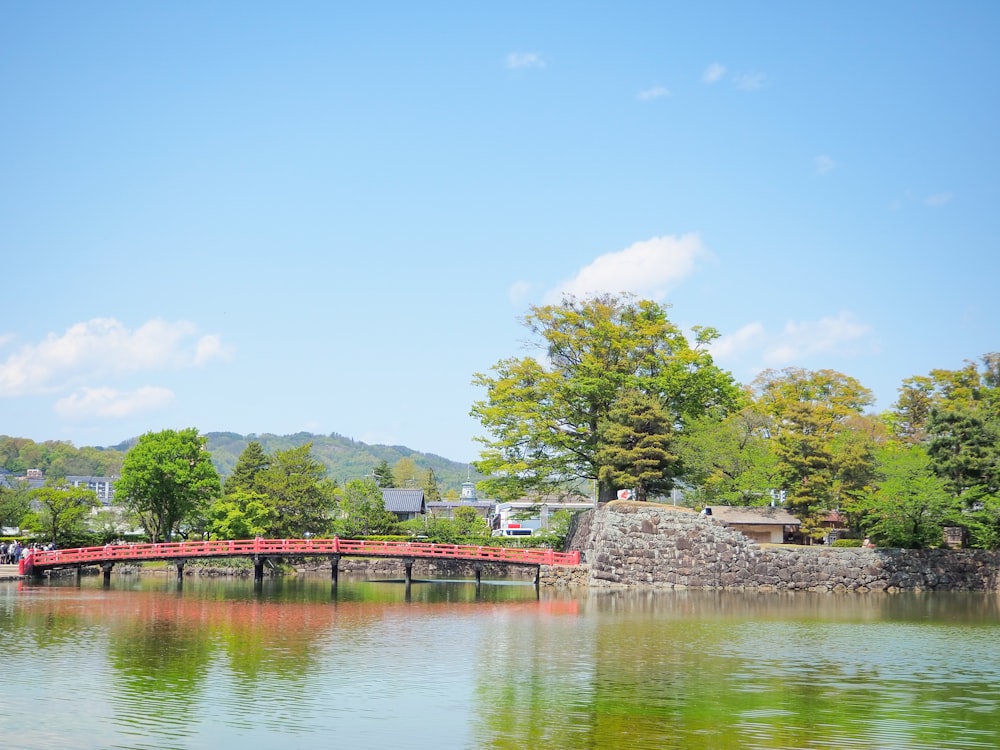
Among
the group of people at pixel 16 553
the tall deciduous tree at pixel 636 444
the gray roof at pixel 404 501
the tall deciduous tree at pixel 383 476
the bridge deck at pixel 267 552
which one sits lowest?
the group of people at pixel 16 553

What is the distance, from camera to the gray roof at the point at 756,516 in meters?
50.4

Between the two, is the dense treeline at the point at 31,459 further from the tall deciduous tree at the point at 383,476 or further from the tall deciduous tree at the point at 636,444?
the tall deciduous tree at the point at 636,444

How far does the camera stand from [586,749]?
1581cm

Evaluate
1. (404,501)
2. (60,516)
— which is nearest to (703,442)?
(60,516)

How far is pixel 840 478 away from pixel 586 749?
124ft

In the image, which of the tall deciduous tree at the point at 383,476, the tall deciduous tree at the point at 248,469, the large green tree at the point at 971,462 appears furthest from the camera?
the tall deciduous tree at the point at 383,476

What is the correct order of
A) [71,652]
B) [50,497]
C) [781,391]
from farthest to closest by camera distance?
[781,391] < [50,497] < [71,652]

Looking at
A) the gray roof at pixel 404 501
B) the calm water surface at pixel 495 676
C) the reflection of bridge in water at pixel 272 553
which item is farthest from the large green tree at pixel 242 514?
the gray roof at pixel 404 501

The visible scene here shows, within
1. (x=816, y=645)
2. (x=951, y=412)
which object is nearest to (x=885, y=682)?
(x=816, y=645)

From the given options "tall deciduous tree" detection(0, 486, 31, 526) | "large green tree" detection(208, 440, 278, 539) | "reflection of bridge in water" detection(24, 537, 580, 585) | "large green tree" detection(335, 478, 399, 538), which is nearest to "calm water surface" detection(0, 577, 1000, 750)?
"reflection of bridge in water" detection(24, 537, 580, 585)

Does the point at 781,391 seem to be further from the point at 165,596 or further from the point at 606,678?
the point at 606,678

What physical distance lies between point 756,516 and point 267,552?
2403cm

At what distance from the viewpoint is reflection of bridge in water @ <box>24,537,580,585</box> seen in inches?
1949

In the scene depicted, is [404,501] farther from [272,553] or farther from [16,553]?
[272,553]
